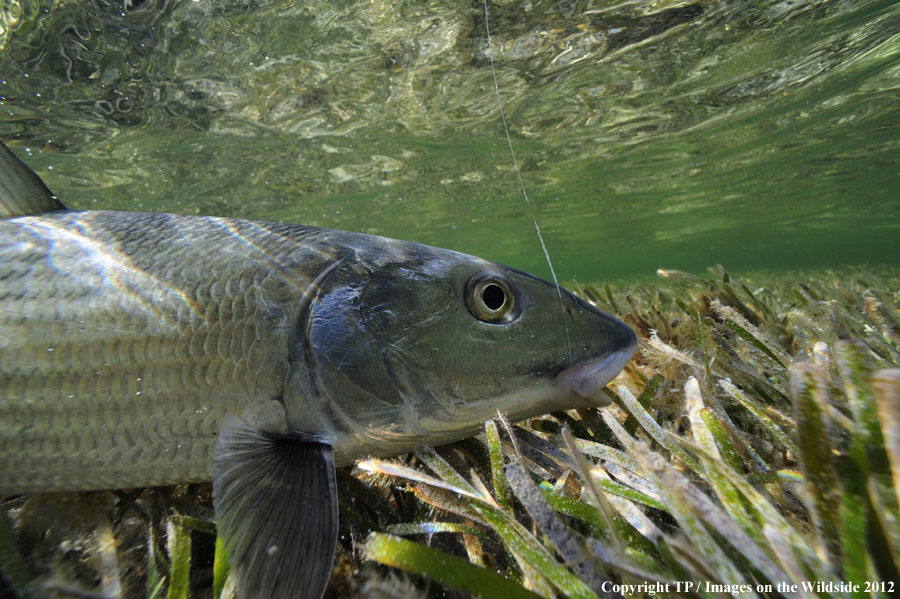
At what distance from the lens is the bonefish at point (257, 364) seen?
1450mm

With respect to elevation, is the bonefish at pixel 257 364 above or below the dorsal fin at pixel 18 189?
below

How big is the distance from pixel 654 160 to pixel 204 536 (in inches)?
824

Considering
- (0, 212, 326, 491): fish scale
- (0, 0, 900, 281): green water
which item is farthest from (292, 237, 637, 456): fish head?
(0, 0, 900, 281): green water

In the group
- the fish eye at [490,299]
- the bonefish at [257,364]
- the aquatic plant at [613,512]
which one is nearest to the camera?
the aquatic plant at [613,512]

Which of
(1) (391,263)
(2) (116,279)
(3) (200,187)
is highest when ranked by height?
(3) (200,187)

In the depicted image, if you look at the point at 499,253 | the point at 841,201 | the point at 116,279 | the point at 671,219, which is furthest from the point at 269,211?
the point at 841,201

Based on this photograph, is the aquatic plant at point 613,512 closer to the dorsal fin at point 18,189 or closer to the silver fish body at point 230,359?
the silver fish body at point 230,359

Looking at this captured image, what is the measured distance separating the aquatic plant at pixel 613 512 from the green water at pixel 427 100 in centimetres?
778

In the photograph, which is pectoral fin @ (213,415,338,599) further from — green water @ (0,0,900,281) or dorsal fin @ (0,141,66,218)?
green water @ (0,0,900,281)

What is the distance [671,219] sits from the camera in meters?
31.5

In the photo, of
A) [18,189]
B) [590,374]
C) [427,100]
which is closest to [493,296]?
[590,374]

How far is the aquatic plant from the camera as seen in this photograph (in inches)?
33.8

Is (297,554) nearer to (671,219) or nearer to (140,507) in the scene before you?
(140,507)

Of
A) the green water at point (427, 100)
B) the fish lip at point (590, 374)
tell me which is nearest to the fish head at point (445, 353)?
the fish lip at point (590, 374)
